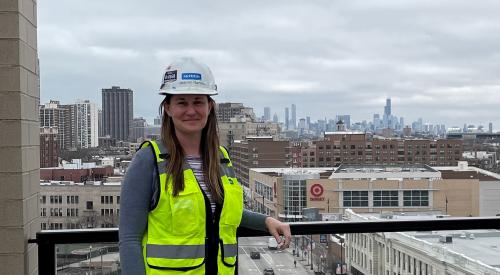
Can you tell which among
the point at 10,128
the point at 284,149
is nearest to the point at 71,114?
the point at 284,149

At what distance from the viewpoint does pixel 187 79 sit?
1.67 meters

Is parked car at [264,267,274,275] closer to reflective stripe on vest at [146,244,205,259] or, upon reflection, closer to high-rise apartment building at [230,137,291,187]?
reflective stripe on vest at [146,244,205,259]

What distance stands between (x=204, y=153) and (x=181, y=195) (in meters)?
0.18

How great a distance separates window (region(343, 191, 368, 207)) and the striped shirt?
43.2m

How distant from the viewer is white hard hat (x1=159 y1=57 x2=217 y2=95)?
1673 mm

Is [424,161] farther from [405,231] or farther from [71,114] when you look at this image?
[405,231]

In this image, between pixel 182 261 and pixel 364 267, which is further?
pixel 364 267

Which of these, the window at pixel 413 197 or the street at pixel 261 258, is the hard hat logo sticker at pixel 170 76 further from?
the window at pixel 413 197

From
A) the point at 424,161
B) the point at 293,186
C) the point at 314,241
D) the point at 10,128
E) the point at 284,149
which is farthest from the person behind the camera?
the point at 424,161

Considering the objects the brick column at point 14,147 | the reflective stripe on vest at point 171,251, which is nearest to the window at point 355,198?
the brick column at point 14,147

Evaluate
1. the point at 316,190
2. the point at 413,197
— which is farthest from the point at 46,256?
the point at 413,197

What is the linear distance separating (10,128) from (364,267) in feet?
5.52

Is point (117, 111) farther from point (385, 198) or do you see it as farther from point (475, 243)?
point (475, 243)

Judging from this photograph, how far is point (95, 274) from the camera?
2404 mm
